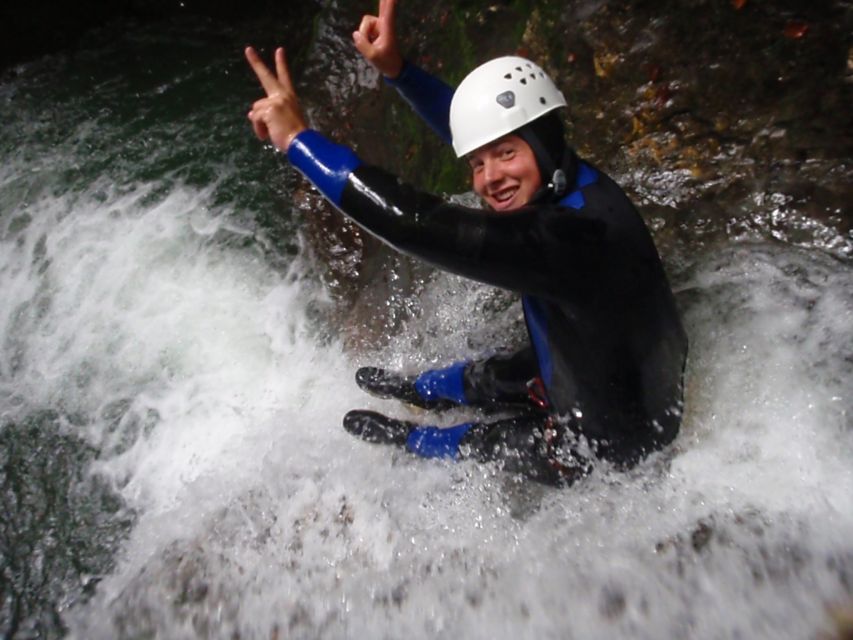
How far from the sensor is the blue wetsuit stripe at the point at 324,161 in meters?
2.03

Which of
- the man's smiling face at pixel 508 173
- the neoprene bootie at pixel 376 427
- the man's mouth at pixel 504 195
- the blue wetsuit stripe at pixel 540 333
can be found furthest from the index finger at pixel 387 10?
the neoprene bootie at pixel 376 427

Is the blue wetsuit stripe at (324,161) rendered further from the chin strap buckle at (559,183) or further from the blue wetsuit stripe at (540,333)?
the blue wetsuit stripe at (540,333)

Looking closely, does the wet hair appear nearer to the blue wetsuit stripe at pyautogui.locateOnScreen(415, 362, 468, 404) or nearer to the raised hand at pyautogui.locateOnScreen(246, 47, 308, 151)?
the raised hand at pyautogui.locateOnScreen(246, 47, 308, 151)

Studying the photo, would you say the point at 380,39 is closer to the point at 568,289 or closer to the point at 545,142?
the point at 545,142

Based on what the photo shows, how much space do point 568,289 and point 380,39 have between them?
1.38 metres

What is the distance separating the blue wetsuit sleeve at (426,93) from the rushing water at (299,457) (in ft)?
4.40

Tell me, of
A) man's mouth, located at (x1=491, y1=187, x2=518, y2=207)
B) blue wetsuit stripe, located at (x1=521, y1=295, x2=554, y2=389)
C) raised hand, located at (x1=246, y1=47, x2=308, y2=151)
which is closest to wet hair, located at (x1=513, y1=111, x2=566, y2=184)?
man's mouth, located at (x1=491, y1=187, x2=518, y2=207)

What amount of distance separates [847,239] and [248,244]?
14.2 feet

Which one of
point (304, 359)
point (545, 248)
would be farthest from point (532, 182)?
point (304, 359)

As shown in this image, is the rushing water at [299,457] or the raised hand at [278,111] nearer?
the raised hand at [278,111]

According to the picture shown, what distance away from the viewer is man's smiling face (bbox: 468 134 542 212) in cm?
225

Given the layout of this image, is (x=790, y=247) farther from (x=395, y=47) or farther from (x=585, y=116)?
(x=395, y=47)

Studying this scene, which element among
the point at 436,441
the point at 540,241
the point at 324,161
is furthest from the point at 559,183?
the point at 436,441

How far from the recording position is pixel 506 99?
229 centimetres
